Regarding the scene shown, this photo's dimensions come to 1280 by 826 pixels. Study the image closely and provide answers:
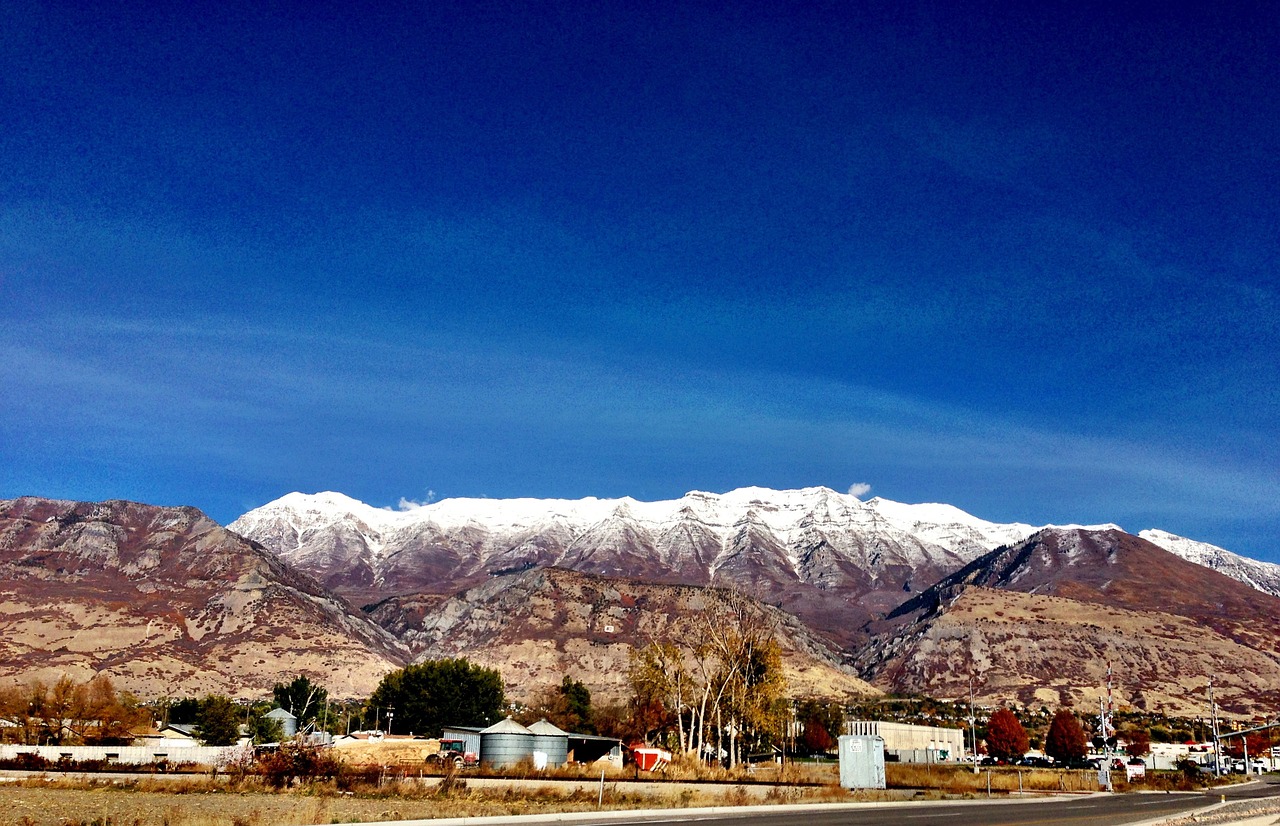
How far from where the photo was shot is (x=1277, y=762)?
128 meters

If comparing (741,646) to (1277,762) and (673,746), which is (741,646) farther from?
(1277,762)

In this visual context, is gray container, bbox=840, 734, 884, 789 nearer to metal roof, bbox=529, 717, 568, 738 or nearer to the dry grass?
the dry grass

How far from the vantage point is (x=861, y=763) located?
1959 inches

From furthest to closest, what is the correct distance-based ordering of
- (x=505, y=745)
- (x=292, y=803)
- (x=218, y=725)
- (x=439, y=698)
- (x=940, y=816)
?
(x=439, y=698) < (x=218, y=725) < (x=505, y=745) < (x=940, y=816) < (x=292, y=803)

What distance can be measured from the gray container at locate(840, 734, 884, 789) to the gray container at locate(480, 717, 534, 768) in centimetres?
2913

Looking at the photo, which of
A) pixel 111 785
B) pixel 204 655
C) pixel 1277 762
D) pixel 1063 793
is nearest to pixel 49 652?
pixel 204 655

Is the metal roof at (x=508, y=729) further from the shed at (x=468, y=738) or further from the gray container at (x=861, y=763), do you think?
the gray container at (x=861, y=763)

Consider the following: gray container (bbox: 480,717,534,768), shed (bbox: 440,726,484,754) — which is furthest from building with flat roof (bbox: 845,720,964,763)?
shed (bbox: 440,726,484,754)

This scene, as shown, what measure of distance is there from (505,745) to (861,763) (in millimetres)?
32611

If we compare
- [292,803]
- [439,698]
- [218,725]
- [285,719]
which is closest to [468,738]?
[218,725]

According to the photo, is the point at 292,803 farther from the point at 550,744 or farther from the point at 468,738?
the point at 468,738

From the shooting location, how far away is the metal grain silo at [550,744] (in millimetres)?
73438

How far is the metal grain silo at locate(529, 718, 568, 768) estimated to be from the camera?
7344 cm

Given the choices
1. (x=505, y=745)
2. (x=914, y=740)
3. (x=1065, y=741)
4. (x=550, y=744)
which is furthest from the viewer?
(x=1065, y=741)
